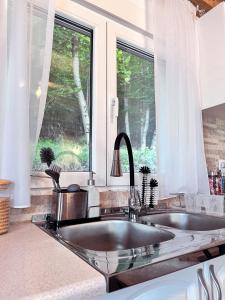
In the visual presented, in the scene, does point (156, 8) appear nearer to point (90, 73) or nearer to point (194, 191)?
point (90, 73)

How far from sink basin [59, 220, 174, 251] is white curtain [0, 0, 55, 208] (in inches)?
9.5

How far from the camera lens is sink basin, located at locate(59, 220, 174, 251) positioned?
0.96 metres

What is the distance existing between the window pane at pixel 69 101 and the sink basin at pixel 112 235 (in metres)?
0.37

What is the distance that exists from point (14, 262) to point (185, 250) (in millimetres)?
456

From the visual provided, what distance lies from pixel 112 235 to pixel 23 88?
73 centimetres

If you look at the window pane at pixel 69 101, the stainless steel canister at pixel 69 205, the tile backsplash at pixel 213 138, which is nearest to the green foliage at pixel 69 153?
the window pane at pixel 69 101

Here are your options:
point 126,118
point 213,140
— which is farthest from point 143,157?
point 213,140

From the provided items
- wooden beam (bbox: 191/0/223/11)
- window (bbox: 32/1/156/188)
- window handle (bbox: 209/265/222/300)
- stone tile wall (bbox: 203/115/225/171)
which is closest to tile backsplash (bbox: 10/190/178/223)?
window (bbox: 32/1/156/188)

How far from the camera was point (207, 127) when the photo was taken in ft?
6.46

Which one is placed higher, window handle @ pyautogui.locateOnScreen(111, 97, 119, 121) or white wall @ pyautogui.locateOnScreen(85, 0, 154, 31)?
white wall @ pyautogui.locateOnScreen(85, 0, 154, 31)

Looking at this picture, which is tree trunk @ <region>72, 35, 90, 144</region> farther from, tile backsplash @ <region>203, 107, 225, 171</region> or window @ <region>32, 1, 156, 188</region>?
tile backsplash @ <region>203, 107, 225, 171</region>

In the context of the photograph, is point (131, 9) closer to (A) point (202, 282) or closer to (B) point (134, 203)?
(B) point (134, 203)

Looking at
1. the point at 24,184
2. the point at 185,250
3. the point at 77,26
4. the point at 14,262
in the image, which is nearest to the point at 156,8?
the point at 77,26

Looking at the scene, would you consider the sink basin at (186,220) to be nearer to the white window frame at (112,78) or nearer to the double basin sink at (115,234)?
the double basin sink at (115,234)
